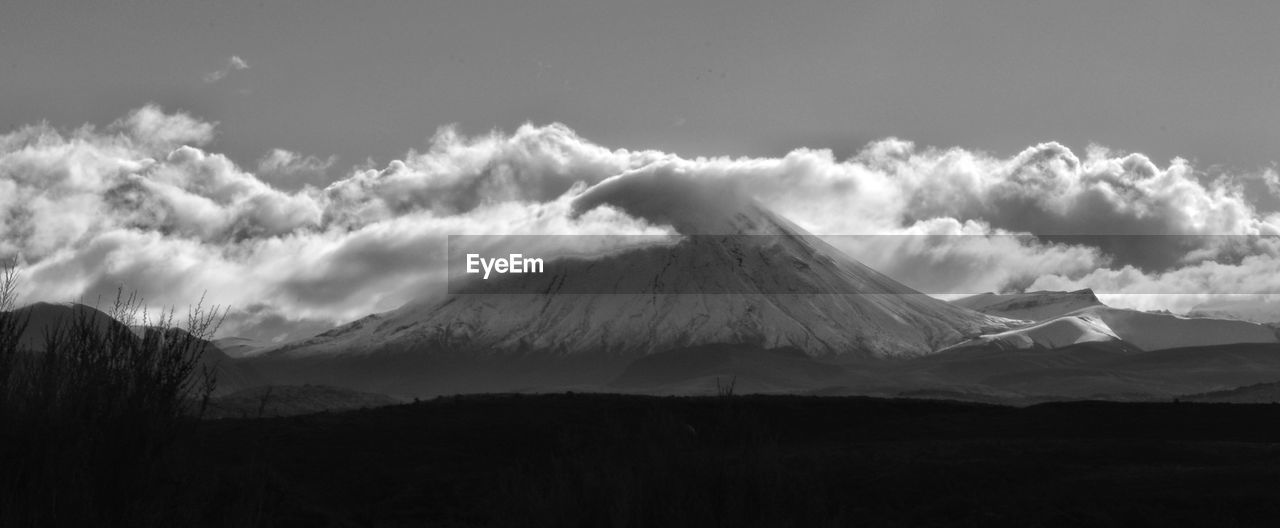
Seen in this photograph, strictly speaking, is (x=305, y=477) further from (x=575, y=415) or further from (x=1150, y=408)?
(x=1150, y=408)

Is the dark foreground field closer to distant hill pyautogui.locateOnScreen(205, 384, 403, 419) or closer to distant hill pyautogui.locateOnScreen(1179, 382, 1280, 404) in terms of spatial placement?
distant hill pyautogui.locateOnScreen(205, 384, 403, 419)

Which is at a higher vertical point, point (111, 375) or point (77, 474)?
point (111, 375)

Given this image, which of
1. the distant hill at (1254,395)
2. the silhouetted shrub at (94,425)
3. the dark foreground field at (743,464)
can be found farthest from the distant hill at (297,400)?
the distant hill at (1254,395)

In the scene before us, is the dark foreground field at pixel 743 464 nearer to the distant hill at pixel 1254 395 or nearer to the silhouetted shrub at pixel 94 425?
the silhouetted shrub at pixel 94 425

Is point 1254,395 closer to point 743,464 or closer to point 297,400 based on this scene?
point 297,400

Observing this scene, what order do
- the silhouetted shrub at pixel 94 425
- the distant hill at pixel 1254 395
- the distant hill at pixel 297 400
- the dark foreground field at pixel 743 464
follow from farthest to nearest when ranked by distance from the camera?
the distant hill at pixel 1254 395, the distant hill at pixel 297 400, the dark foreground field at pixel 743 464, the silhouetted shrub at pixel 94 425

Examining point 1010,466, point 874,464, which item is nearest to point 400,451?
point 874,464

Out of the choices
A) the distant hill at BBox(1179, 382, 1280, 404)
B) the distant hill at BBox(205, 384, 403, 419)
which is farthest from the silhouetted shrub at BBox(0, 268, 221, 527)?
the distant hill at BBox(1179, 382, 1280, 404)

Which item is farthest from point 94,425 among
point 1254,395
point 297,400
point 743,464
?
point 1254,395
